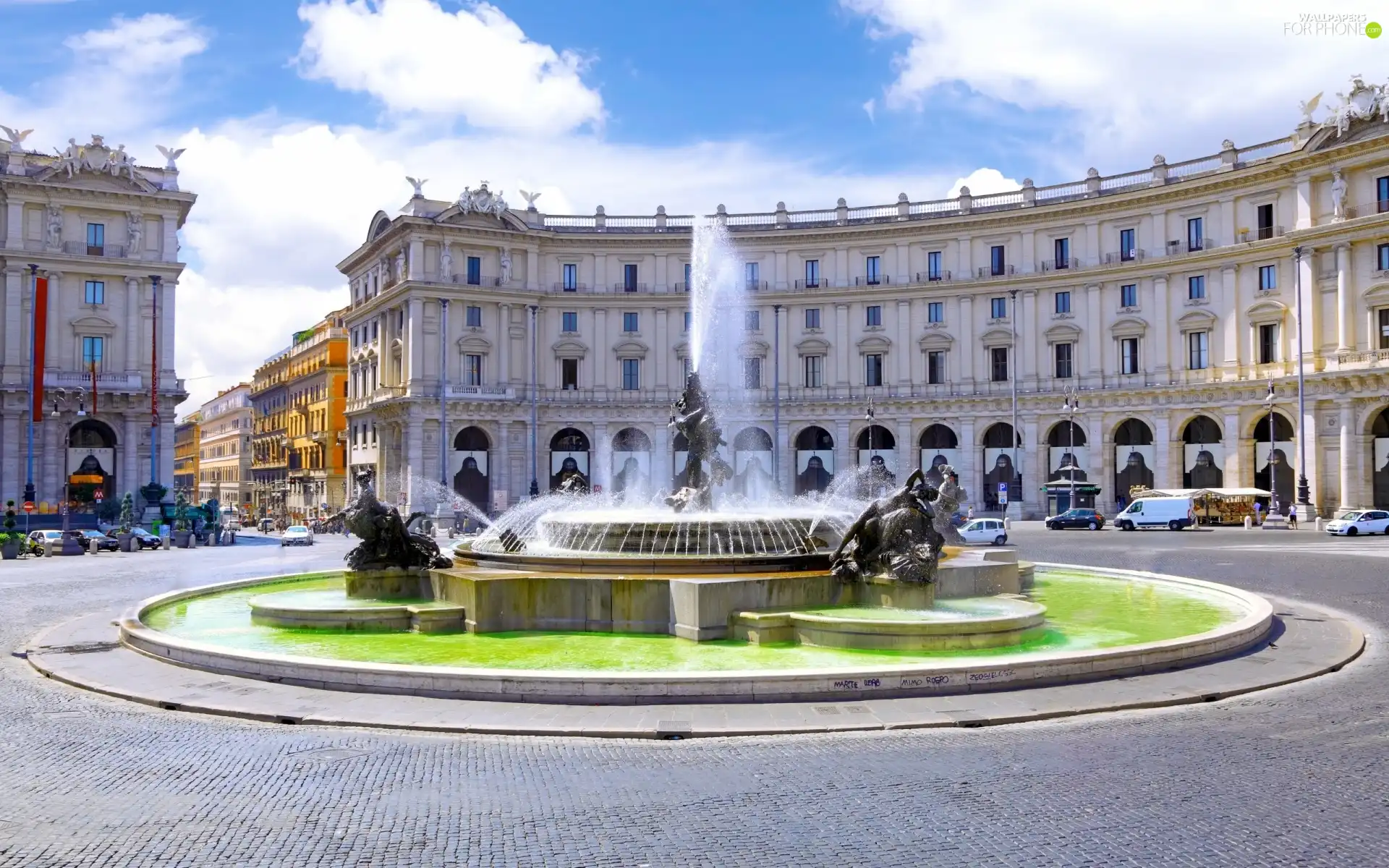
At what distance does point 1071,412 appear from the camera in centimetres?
6128

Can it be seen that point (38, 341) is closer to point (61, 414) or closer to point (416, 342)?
point (61, 414)

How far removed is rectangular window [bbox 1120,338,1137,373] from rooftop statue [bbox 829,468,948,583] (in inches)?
2044

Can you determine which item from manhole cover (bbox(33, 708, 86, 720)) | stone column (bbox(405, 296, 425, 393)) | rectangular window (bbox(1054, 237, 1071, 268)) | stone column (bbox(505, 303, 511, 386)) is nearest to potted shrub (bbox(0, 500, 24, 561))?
stone column (bbox(405, 296, 425, 393))

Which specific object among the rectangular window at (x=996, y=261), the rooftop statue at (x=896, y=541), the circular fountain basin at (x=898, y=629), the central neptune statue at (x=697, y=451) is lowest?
the circular fountain basin at (x=898, y=629)

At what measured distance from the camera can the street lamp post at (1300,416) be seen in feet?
170

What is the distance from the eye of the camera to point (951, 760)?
9.35 meters

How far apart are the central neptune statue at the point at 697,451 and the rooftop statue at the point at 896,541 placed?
22.9 ft

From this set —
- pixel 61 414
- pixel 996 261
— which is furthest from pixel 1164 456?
pixel 61 414

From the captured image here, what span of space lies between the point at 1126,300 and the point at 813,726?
59434mm

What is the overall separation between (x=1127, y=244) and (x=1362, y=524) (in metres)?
25.0

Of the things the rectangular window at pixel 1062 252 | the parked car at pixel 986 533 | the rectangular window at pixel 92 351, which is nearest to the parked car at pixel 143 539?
the rectangular window at pixel 92 351

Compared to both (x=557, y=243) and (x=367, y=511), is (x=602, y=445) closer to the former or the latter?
(x=557, y=243)

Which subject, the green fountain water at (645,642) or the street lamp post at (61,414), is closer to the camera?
the green fountain water at (645,642)

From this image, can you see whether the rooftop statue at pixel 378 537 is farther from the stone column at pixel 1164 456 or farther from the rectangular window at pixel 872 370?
the rectangular window at pixel 872 370
